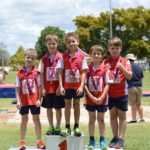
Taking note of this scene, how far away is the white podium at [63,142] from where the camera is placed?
7395mm

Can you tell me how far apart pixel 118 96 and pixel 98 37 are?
178ft

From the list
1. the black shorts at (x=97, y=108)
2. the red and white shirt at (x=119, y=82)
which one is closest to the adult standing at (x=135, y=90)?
the red and white shirt at (x=119, y=82)

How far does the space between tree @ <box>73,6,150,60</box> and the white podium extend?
165 ft

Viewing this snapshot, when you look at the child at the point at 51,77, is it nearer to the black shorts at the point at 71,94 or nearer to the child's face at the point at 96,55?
the black shorts at the point at 71,94

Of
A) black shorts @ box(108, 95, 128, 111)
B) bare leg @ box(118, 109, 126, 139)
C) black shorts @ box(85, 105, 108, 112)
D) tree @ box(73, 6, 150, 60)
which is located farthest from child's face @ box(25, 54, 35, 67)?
tree @ box(73, 6, 150, 60)

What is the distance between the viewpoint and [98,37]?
62094 mm

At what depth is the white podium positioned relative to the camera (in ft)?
24.3

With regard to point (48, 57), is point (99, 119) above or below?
below

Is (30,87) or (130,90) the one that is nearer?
(30,87)

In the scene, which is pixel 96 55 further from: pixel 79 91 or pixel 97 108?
pixel 97 108

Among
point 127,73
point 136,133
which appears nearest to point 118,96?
point 127,73

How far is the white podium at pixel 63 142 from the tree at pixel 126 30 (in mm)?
50258

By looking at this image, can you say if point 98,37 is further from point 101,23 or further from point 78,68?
point 78,68

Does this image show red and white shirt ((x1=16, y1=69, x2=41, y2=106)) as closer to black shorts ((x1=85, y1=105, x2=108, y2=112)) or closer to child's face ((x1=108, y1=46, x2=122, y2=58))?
black shorts ((x1=85, y1=105, x2=108, y2=112))
